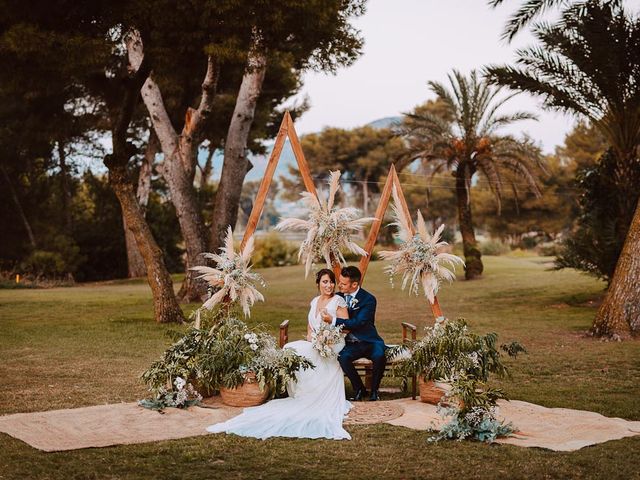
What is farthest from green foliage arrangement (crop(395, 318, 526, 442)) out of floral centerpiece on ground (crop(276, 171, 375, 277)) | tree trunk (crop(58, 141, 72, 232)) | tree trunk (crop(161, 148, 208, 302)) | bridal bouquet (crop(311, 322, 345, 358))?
tree trunk (crop(58, 141, 72, 232))

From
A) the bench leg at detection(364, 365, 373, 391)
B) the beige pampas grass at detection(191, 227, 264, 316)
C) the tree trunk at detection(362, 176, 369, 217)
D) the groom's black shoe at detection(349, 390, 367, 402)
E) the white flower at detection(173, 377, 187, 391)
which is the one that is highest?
the tree trunk at detection(362, 176, 369, 217)

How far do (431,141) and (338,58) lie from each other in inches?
358

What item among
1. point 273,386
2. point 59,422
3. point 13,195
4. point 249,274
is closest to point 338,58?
point 249,274

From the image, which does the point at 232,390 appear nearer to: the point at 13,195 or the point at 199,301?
the point at 199,301

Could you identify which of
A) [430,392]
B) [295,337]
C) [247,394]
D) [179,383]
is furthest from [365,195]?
[179,383]

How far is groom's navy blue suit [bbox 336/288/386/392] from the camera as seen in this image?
877cm

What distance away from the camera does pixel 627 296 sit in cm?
1396

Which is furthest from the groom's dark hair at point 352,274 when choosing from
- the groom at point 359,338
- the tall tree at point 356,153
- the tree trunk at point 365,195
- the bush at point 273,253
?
the tall tree at point 356,153

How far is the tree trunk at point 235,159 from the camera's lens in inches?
771

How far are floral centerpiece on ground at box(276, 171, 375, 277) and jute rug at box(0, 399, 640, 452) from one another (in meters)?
1.84

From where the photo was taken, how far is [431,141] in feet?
89.5

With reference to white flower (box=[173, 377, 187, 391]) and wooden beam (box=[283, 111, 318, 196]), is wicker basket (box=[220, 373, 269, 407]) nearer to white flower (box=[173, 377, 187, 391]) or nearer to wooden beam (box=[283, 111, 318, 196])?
white flower (box=[173, 377, 187, 391])

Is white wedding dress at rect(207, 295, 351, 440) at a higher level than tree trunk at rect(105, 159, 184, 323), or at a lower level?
lower

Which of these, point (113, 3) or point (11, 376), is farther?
point (113, 3)
